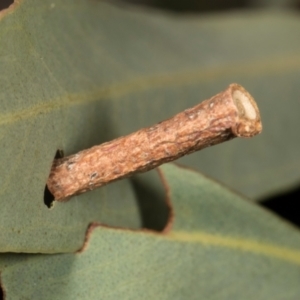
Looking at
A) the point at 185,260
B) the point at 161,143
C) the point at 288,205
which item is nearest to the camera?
the point at 161,143

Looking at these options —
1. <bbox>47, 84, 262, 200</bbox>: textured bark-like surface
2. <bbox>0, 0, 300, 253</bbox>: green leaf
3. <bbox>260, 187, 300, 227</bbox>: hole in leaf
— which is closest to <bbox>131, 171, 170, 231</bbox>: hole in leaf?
<bbox>0, 0, 300, 253</bbox>: green leaf

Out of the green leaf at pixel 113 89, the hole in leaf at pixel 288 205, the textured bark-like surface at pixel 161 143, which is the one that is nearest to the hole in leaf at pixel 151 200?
the green leaf at pixel 113 89

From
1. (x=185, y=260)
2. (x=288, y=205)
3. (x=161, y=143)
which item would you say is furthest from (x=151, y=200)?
(x=288, y=205)

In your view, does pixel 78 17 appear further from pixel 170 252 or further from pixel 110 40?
pixel 170 252

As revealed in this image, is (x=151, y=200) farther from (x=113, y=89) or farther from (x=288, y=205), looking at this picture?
(x=288, y=205)

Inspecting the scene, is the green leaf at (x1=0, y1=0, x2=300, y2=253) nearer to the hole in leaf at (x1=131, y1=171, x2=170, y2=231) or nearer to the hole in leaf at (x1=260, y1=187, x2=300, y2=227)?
the hole in leaf at (x1=131, y1=171, x2=170, y2=231)

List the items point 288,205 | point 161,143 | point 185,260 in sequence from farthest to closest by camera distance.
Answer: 1. point 288,205
2. point 185,260
3. point 161,143
